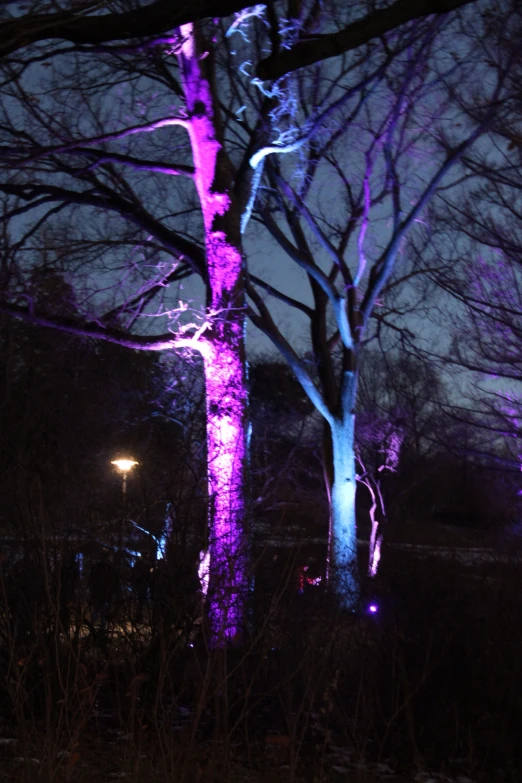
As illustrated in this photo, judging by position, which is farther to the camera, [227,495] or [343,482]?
[343,482]

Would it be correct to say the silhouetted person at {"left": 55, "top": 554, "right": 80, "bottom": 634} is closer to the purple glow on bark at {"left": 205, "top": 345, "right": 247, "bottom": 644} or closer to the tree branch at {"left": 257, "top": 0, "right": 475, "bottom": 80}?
the purple glow on bark at {"left": 205, "top": 345, "right": 247, "bottom": 644}

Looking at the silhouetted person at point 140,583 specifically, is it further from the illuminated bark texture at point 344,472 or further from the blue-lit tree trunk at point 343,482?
the illuminated bark texture at point 344,472

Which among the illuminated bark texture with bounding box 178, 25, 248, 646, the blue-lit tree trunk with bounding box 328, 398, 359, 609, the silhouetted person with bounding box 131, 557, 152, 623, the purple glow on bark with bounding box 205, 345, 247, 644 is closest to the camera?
the purple glow on bark with bounding box 205, 345, 247, 644

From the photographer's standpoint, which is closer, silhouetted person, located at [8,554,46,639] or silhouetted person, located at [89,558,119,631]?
silhouetted person, located at [89,558,119,631]

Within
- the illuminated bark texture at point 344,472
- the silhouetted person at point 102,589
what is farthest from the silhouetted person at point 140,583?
the illuminated bark texture at point 344,472

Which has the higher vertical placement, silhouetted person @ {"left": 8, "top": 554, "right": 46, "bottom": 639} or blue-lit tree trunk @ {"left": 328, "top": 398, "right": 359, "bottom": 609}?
blue-lit tree trunk @ {"left": 328, "top": 398, "right": 359, "bottom": 609}

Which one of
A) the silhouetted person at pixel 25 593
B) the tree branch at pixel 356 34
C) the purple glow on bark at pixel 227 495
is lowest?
the silhouetted person at pixel 25 593

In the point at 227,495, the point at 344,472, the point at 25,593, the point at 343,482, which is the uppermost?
the point at 344,472

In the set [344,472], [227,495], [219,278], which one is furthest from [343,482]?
[227,495]

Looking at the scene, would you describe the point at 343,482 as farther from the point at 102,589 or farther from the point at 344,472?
the point at 102,589

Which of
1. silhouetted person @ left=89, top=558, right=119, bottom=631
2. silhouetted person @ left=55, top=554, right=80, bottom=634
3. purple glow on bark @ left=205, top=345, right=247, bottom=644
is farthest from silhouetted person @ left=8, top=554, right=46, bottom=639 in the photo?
purple glow on bark @ left=205, top=345, right=247, bottom=644

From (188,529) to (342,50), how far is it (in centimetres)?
356

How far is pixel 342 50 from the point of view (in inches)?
244

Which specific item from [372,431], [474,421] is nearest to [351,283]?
[474,421]
